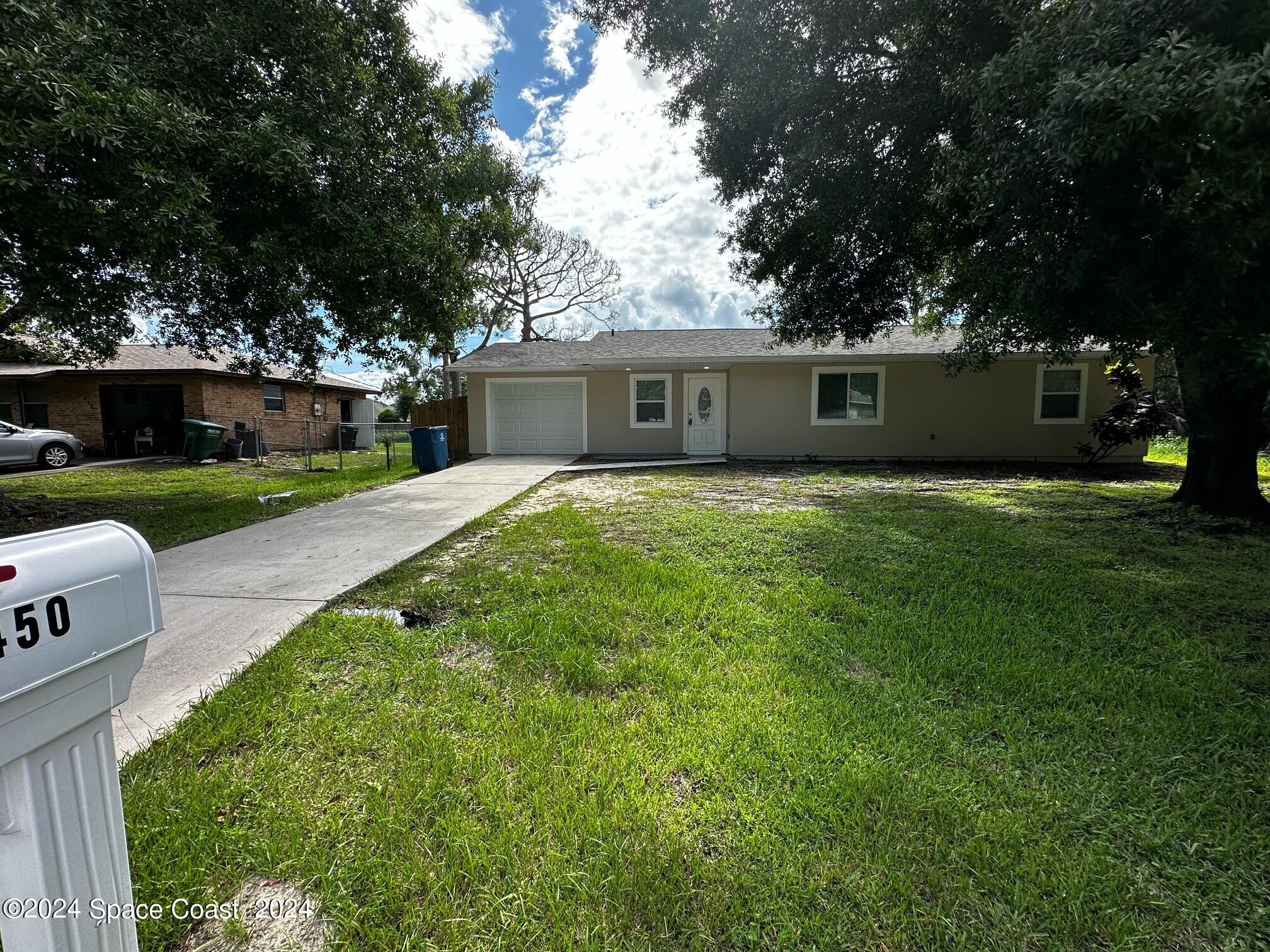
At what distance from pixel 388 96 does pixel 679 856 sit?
9.34m

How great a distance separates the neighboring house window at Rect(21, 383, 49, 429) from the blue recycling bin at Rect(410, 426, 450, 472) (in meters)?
13.7

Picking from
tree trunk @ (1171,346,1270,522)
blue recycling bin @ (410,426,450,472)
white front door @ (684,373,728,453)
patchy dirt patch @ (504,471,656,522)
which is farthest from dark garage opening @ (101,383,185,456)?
tree trunk @ (1171,346,1270,522)

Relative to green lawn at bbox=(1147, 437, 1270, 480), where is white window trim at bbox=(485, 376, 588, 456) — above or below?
above

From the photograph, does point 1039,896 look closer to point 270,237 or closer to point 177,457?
point 270,237

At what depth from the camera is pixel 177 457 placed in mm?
14930

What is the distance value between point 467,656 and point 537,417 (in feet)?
38.3

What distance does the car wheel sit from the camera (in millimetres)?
13047

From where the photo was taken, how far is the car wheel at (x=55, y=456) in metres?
13.0

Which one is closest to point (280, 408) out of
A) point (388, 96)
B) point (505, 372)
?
point (505, 372)

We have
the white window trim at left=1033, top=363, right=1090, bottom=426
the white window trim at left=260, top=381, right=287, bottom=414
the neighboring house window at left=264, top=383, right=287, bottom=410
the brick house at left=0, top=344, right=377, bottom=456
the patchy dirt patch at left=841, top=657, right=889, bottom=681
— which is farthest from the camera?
the neighboring house window at left=264, top=383, right=287, bottom=410

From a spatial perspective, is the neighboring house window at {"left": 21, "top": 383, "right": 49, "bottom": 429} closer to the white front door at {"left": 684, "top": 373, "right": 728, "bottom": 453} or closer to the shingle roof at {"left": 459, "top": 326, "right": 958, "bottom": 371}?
the shingle roof at {"left": 459, "top": 326, "right": 958, "bottom": 371}

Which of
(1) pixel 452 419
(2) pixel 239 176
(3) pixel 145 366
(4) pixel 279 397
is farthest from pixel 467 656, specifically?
(4) pixel 279 397

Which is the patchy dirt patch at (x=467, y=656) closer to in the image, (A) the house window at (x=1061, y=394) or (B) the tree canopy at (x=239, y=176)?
(B) the tree canopy at (x=239, y=176)

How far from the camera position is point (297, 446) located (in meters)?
19.4
